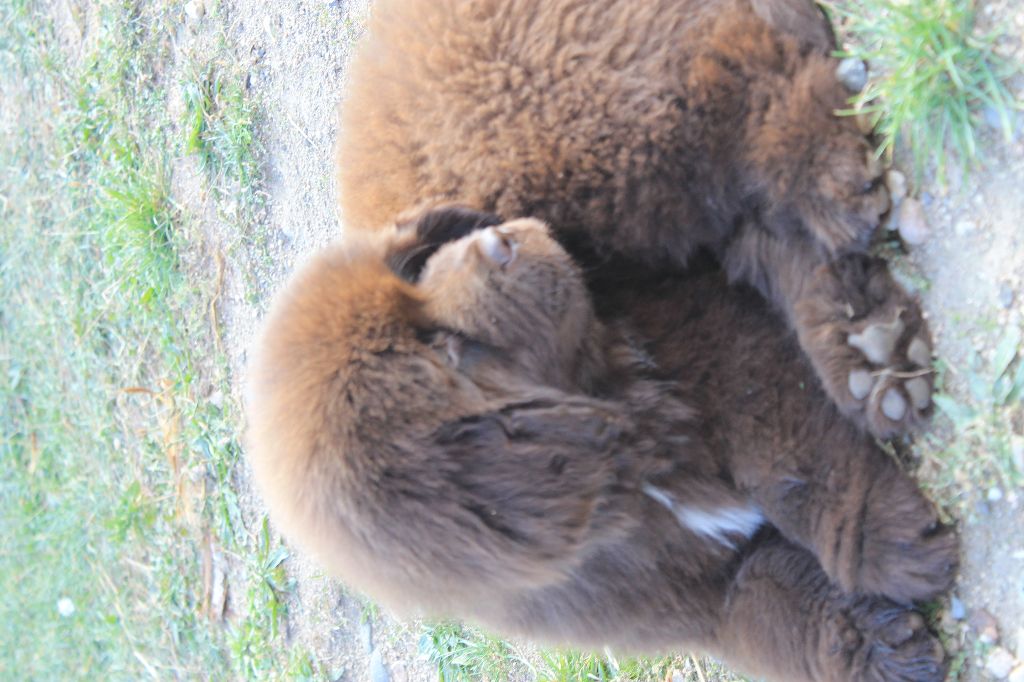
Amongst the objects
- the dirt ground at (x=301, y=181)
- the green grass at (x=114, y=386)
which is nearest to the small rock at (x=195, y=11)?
the dirt ground at (x=301, y=181)

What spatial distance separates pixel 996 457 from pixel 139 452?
4.43 metres

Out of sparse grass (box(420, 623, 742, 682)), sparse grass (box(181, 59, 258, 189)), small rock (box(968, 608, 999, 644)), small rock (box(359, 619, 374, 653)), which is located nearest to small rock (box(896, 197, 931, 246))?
small rock (box(968, 608, 999, 644))

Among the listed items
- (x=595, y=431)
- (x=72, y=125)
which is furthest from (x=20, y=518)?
(x=595, y=431)

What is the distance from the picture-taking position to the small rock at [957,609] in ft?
7.58

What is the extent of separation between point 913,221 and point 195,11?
3.83m

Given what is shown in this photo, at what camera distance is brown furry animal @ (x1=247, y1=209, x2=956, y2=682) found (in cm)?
214

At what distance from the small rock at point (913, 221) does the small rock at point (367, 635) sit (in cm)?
304

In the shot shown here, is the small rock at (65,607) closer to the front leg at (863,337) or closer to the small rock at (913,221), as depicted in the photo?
the front leg at (863,337)

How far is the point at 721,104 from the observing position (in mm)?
2318

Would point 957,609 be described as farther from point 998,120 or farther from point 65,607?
point 65,607

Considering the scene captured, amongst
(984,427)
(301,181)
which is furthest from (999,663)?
(301,181)

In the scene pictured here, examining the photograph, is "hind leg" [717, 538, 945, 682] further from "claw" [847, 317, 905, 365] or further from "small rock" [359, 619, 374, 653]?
"small rock" [359, 619, 374, 653]

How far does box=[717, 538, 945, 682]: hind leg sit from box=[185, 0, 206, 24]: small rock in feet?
12.4

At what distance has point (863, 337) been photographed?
7.40 ft
